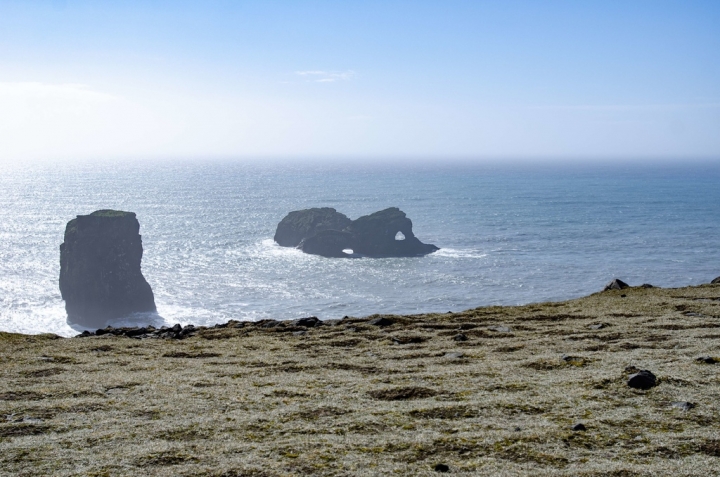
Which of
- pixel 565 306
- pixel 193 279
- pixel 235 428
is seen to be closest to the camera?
pixel 235 428

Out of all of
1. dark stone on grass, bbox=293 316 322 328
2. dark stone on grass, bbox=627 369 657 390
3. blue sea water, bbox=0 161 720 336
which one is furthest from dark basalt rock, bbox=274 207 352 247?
dark stone on grass, bbox=627 369 657 390

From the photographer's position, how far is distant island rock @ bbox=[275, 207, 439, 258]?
355ft

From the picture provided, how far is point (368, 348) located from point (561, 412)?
5.64 metres

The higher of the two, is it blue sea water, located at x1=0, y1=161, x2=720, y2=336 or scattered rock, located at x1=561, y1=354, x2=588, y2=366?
scattered rock, located at x1=561, y1=354, x2=588, y2=366

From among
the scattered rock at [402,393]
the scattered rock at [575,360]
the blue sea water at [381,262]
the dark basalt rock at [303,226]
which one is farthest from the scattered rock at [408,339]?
the dark basalt rock at [303,226]

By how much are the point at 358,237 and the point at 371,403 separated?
102557 millimetres

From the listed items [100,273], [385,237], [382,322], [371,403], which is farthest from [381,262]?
[371,403]

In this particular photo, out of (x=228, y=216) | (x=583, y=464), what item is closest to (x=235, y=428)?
(x=583, y=464)

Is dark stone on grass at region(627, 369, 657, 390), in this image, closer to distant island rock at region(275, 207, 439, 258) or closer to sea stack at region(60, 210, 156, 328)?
sea stack at region(60, 210, 156, 328)

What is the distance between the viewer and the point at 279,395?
9.33 m

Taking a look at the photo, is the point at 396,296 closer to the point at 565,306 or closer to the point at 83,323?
the point at 83,323

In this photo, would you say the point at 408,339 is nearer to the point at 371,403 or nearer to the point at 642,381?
the point at 371,403

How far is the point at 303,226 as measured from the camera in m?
116

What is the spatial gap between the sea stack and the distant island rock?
39.7m
